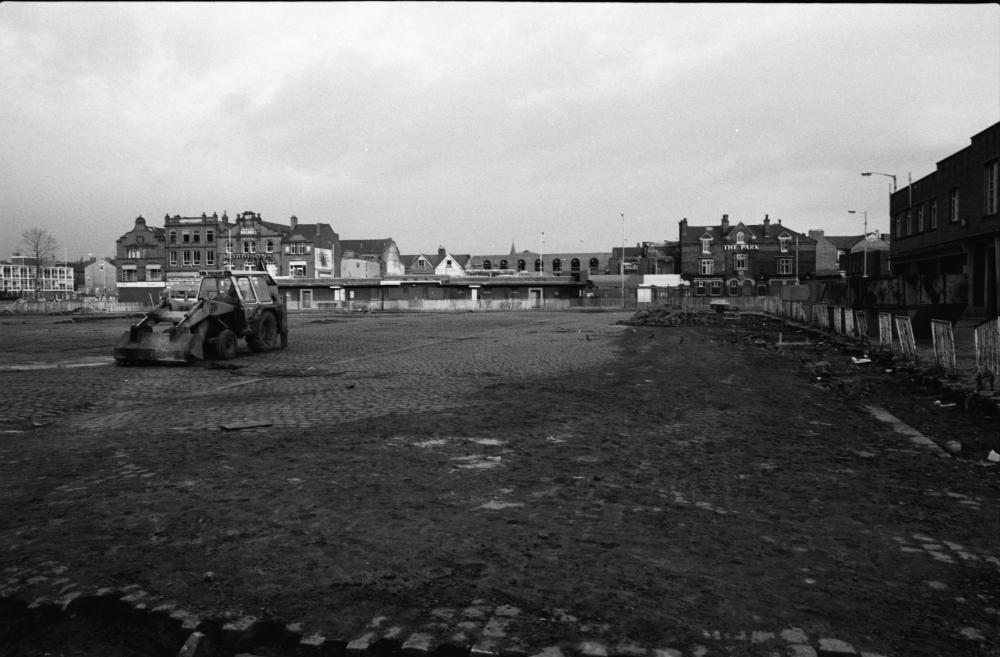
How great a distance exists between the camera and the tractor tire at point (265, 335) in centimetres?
1884

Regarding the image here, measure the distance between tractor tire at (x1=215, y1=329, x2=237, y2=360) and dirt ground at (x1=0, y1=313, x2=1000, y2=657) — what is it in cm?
671

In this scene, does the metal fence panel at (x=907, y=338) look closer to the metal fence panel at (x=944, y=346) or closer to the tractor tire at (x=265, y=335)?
the metal fence panel at (x=944, y=346)

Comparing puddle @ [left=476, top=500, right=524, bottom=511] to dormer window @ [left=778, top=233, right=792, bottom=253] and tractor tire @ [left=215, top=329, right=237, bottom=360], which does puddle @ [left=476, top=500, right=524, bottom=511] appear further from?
dormer window @ [left=778, top=233, right=792, bottom=253]

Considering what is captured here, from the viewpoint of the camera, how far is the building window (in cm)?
2688

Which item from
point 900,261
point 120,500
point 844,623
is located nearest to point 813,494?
point 844,623

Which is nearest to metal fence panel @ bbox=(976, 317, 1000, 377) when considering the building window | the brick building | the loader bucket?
the loader bucket

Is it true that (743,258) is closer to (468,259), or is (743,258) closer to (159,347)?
(468,259)

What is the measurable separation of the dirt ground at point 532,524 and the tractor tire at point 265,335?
8809mm

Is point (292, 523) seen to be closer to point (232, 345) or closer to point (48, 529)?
point (48, 529)

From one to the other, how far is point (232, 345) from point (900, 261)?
129 ft

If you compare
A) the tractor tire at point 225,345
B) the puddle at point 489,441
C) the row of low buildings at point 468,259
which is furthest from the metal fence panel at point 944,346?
the row of low buildings at point 468,259

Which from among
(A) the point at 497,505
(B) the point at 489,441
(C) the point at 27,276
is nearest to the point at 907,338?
(B) the point at 489,441

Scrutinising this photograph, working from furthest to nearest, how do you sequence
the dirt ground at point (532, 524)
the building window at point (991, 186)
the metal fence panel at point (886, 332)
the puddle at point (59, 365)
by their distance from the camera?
the building window at point (991, 186) < the metal fence panel at point (886, 332) < the puddle at point (59, 365) < the dirt ground at point (532, 524)

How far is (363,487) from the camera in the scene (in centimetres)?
578
